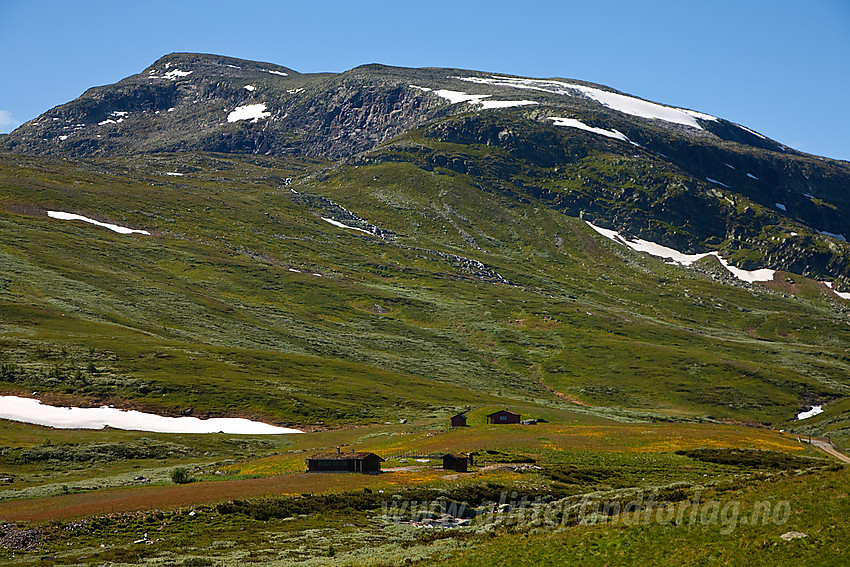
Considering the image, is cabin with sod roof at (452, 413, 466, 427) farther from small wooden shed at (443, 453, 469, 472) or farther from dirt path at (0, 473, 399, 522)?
dirt path at (0, 473, 399, 522)

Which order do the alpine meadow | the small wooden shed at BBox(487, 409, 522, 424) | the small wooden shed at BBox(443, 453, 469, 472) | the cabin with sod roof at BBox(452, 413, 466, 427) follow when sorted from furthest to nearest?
the small wooden shed at BBox(487, 409, 522, 424) < the cabin with sod roof at BBox(452, 413, 466, 427) < the small wooden shed at BBox(443, 453, 469, 472) < the alpine meadow

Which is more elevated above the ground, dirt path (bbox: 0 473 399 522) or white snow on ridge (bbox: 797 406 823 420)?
dirt path (bbox: 0 473 399 522)

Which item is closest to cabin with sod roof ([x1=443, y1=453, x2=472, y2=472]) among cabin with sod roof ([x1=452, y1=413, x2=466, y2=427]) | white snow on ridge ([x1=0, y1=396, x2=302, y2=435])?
cabin with sod roof ([x1=452, y1=413, x2=466, y2=427])

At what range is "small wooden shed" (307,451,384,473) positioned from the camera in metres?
63.4

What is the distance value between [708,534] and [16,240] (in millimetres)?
200054

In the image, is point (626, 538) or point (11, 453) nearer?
point (626, 538)

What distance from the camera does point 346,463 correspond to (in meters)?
64.2

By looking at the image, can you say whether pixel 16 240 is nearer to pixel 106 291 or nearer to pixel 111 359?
pixel 106 291

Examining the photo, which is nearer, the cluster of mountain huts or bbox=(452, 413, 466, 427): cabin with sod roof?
the cluster of mountain huts

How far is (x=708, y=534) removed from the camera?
1140 inches

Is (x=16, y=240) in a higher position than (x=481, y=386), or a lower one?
higher

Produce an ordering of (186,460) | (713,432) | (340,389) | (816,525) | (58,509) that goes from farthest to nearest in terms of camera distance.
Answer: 1. (340,389)
2. (713,432)
3. (186,460)
4. (58,509)
5. (816,525)

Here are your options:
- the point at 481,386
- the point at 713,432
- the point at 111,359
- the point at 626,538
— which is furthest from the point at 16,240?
the point at 626,538

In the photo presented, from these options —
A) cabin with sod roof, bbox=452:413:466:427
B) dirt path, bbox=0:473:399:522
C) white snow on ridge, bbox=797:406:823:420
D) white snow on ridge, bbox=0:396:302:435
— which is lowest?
white snow on ridge, bbox=797:406:823:420
